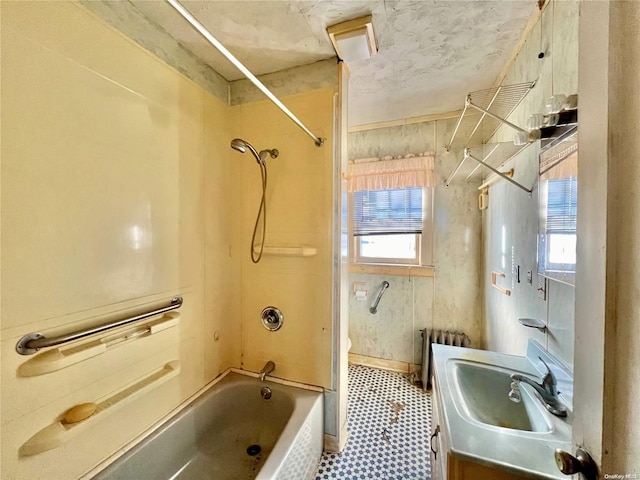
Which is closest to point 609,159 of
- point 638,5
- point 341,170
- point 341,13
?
point 638,5

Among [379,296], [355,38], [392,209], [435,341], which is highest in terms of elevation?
[355,38]

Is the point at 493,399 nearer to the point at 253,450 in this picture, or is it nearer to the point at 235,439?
the point at 253,450

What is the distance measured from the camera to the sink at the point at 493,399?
0.97m

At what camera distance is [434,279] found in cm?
236

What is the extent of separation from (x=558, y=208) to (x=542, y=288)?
40 centimetres

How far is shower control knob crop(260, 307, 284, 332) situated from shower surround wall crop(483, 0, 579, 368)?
1441mm

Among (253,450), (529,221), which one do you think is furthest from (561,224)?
(253,450)

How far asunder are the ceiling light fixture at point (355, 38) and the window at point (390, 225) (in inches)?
54.1

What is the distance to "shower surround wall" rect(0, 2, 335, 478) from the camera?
0.81 metres

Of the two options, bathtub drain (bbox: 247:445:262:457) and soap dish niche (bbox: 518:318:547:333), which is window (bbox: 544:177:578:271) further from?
bathtub drain (bbox: 247:445:262:457)

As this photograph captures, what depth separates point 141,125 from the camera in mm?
1177

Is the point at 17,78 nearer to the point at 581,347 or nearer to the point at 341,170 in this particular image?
the point at 341,170

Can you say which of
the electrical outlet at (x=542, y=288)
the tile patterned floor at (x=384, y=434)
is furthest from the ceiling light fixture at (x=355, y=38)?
the tile patterned floor at (x=384, y=434)

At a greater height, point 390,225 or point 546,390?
point 390,225
